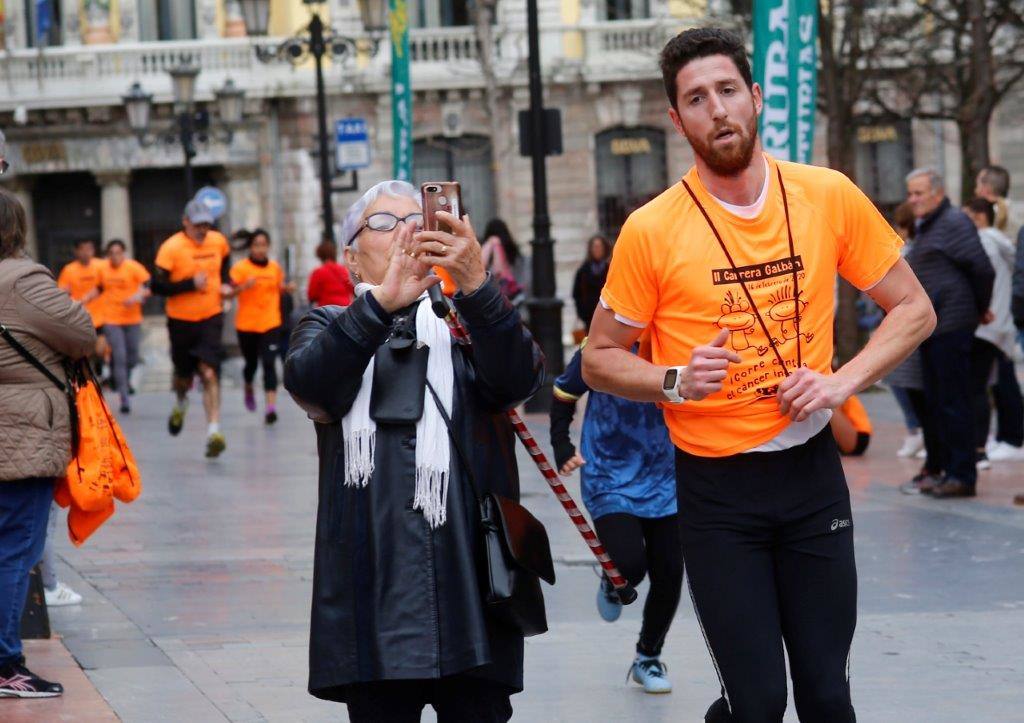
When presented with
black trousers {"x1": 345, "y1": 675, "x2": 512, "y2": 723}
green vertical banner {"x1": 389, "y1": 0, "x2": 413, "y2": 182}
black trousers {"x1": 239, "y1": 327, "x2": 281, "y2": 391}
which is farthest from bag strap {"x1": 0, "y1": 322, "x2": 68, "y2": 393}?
green vertical banner {"x1": 389, "y1": 0, "x2": 413, "y2": 182}

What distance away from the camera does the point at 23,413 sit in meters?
6.53

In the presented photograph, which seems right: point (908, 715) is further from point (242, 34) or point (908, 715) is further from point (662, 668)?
point (242, 34)

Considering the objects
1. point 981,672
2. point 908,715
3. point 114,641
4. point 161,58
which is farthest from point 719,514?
point 161,58

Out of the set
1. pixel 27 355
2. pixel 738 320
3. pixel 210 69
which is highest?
pixel 210 69

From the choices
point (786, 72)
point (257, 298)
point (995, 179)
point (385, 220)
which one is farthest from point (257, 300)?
point (385, 220)

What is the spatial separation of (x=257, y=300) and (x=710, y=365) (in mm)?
14159

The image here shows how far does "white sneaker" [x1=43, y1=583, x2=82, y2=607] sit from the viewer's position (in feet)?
28.0

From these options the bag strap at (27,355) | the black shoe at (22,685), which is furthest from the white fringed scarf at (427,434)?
the black shoe at (22,685)

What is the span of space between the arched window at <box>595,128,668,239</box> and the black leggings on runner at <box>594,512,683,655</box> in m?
31.4

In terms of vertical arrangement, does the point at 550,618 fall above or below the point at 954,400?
below

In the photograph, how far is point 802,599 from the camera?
14.1 ft

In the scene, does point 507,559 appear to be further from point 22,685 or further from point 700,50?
→ point 22,685

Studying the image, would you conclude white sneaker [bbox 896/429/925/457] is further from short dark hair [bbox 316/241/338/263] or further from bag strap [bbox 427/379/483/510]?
bag strap [bbox 427/379/483/510]

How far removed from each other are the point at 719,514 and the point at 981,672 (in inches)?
110
